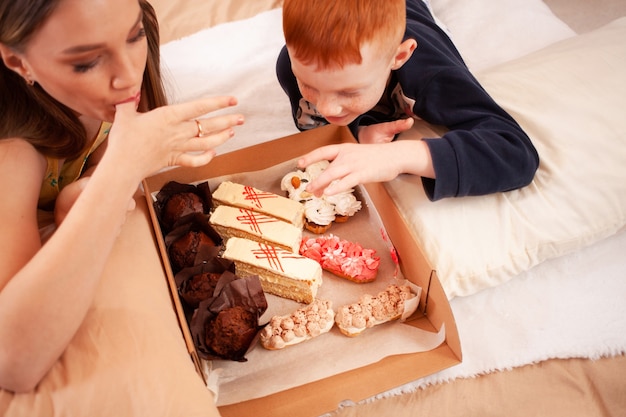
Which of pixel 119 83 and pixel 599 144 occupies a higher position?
pixel 119 83

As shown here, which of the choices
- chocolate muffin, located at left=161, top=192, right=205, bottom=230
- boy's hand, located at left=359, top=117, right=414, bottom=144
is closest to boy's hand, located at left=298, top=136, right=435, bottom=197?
boy's hand, located at left=359, top=117, right=414, bottom=144

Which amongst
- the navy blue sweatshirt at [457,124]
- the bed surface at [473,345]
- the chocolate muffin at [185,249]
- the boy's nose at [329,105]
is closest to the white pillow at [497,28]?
the bed surface at [473,345]

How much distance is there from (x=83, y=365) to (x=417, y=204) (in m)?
0.76

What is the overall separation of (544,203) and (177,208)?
0.87 metres

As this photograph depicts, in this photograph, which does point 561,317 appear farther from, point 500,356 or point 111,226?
point 111,226

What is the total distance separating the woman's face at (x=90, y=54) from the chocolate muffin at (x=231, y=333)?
1.59 feet

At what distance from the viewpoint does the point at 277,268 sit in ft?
4.18

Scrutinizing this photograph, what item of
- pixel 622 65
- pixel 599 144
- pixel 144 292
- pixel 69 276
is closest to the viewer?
pixel 69 276

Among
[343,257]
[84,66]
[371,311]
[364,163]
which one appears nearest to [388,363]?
[371,311]

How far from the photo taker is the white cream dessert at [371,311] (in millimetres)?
1208

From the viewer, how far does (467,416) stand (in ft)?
3.62

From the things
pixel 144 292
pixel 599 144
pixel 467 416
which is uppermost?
pixel 599 144

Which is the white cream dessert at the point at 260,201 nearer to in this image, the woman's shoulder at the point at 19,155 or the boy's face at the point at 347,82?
the boy's face at the point at 347,82

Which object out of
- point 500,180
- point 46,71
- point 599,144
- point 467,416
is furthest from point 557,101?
point 46,71
